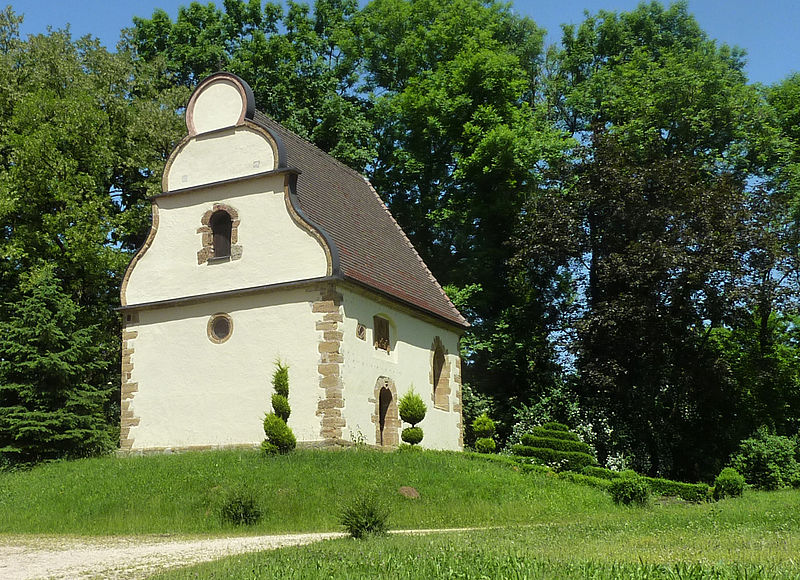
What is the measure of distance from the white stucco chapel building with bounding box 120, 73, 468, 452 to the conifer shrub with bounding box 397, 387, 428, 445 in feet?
2.39

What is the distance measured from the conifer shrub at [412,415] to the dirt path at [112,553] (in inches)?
356

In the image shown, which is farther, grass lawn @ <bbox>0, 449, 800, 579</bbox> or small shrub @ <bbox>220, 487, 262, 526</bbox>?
small shrub @ <bbox>220, 487, 262, 526</bbox>

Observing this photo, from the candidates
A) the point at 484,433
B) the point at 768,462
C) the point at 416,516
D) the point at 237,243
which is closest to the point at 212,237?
the point at 237,243

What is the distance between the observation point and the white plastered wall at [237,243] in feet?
73.8

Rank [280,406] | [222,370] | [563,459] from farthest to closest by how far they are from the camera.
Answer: [563,459], [222,370], [280,406]

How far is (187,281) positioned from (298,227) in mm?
3748

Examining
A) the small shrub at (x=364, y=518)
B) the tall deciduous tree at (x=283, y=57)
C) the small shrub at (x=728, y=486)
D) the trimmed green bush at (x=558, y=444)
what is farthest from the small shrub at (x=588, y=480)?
the tall deciduous tree at (x=283, y=57)

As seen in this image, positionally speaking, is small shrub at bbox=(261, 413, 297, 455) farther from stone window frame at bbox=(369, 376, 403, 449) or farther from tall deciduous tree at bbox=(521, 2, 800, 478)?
tall deciduous tree at bbox=(521, 2, 800, 478)

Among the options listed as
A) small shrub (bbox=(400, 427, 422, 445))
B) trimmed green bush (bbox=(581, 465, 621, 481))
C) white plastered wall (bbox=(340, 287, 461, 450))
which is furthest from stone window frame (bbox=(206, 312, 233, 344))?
trimmed green bush (bbox=(581, 465, 621, 481))

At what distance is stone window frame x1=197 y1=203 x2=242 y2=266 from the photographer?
77.0 ft

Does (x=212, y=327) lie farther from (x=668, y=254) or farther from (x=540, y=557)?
(x=540, y=557)

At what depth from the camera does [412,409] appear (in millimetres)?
22828

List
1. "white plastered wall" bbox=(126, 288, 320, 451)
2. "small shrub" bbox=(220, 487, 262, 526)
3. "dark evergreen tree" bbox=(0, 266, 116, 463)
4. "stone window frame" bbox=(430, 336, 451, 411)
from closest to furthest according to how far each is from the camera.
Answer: "small shrub" bbox=(220, 487, 262, 526)
"white plastered wall" bbox=(126, 288, 320, 451)
"dark evergreen tree" bbox=(0, 266, 116, 463)
"stone window frame" bbox=(430, 336, 451, 411)

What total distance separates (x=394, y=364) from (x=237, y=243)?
214 inches
